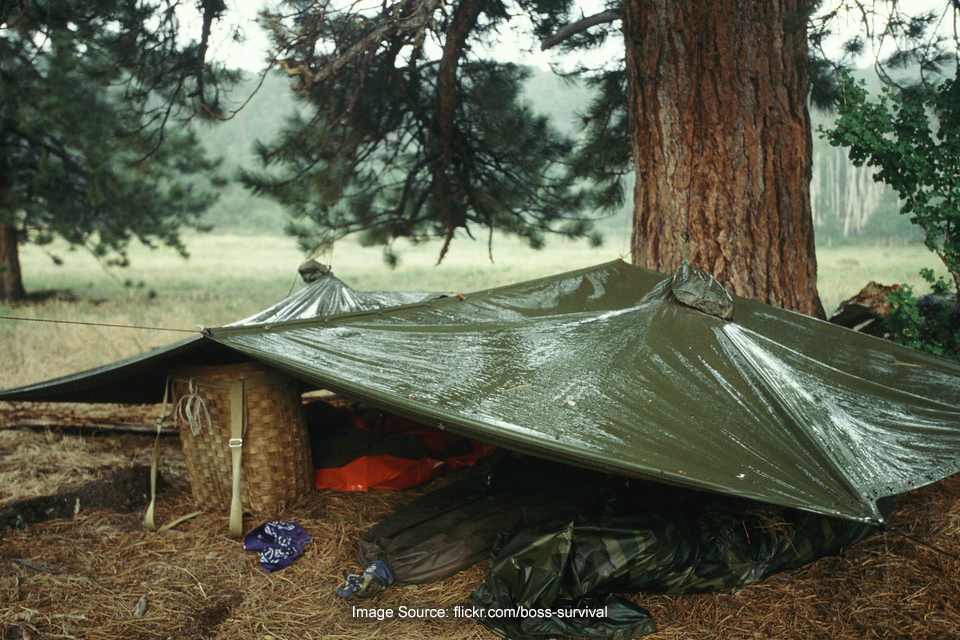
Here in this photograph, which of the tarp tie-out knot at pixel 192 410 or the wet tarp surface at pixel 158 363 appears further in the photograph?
the tarp tie-out knot at pixel 192 410

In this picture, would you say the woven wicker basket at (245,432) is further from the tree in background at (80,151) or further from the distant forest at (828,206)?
the distant forest at (828,206)

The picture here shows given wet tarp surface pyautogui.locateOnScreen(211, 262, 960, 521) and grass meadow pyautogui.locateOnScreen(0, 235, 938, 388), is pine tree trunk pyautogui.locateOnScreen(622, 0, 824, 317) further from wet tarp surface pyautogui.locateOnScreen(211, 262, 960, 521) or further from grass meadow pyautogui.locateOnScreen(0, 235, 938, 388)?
grass meadow pyautogui.locateOnScreen(0, 235, 938, 388)

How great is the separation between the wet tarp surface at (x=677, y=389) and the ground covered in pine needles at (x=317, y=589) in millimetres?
404

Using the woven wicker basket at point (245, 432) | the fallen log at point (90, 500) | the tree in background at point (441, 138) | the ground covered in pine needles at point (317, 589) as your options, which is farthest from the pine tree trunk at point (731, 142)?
the fallen log at point (90, 500)

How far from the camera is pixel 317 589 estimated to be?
2.31 meters

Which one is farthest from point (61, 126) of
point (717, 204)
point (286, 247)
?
point (286, 247)

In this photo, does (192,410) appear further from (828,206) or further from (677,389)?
(828,206)

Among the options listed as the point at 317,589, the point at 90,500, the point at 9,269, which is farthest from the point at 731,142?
the point at 9,269

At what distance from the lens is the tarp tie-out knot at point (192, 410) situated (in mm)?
2699

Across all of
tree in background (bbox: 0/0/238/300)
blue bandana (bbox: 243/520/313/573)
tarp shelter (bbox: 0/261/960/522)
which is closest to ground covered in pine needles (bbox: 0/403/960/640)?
blue bandana (bbox: 243/520/313/573)

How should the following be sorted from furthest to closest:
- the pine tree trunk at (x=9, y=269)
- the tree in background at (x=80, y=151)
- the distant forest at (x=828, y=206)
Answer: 1. the distant forest at (x=828, y=206)
2. the pine tree trunk at (x=9, y=269)
3. the tree in background at (x=80, y=151)

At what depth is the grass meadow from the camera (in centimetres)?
626

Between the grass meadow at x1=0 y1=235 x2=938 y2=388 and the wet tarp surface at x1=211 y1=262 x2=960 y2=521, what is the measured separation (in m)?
0.94

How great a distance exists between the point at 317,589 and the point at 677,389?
1428 mm
